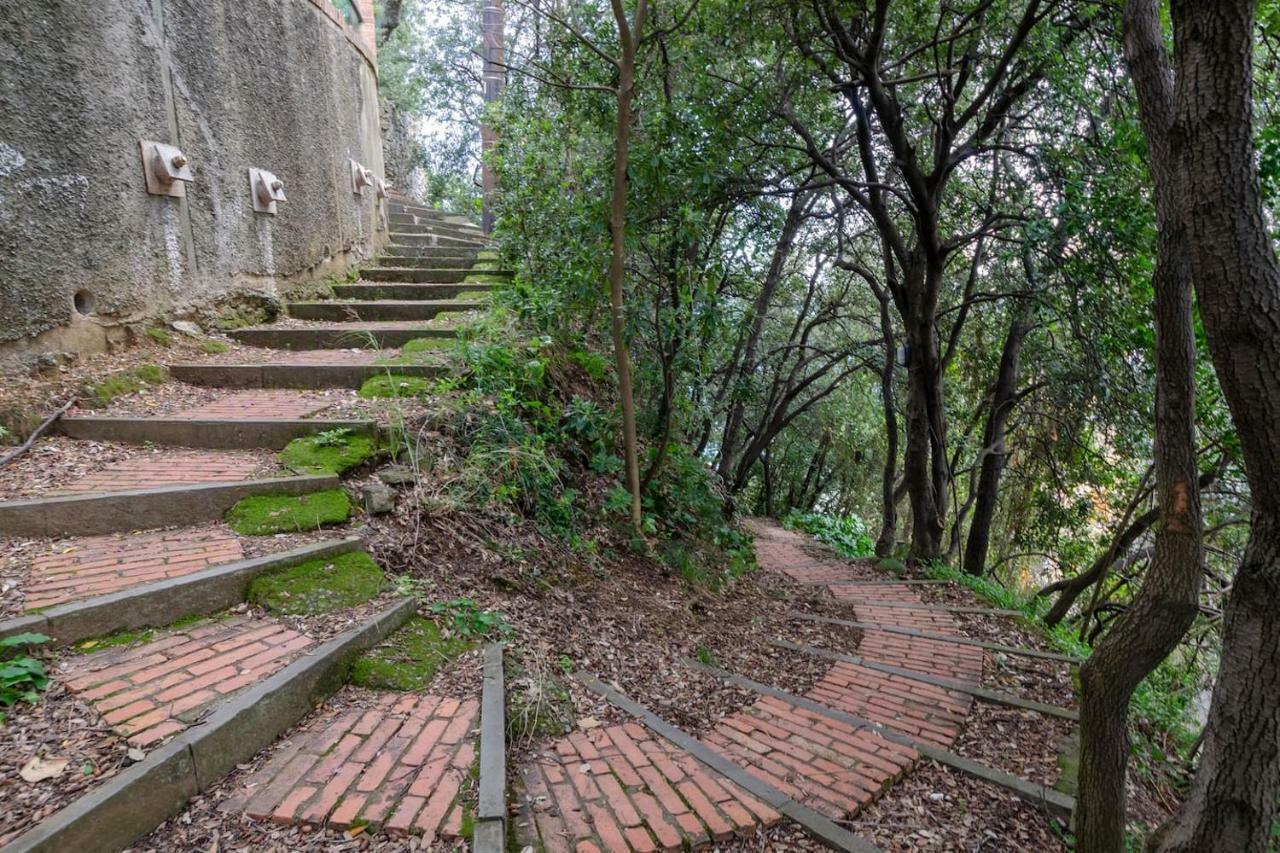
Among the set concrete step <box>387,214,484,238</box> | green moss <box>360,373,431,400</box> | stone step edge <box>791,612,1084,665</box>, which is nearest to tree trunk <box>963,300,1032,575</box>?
stone step edge <box>791,612,1084,665</box>

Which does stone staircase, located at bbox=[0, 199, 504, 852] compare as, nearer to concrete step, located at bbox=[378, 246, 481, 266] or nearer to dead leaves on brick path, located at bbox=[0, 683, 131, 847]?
dead leaves on brick path, located at bbox=[0, 683, 131, 847]

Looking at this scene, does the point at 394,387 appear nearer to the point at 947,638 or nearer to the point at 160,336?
the point at 160,336

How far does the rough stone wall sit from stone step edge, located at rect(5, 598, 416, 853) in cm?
300

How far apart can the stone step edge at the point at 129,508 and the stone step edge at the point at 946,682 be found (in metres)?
3.26

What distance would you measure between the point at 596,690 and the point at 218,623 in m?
1.54

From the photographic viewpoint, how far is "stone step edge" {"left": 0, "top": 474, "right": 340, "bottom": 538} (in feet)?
9.30

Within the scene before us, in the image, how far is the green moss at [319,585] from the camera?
107 inches

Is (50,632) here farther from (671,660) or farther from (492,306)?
(492,306)

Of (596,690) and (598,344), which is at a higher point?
(598,344)

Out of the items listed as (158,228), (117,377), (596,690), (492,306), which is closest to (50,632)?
(596,690)

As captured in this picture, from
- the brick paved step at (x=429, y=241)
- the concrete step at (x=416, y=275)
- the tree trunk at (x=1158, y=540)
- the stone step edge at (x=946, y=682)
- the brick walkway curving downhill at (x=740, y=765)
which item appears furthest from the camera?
the brick paved step at (x=429, y=241)

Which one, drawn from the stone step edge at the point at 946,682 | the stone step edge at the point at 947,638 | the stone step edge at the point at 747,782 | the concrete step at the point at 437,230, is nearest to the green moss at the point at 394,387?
the stone step edge at the point at 747,782

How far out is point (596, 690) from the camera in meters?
2.85

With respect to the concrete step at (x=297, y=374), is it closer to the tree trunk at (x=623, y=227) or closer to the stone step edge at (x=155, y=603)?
the tree trunk at (x=623, y=227)
